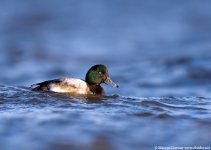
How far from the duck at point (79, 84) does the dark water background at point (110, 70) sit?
0.34 metres

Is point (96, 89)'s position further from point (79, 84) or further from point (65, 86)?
point (65, 86)

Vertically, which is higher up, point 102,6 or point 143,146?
point 102,6

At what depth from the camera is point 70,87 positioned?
12484mm

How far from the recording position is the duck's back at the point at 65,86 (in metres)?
12.4

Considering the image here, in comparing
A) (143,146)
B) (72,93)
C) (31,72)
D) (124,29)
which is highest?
(124,29)

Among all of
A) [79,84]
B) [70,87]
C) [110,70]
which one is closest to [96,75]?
[79,84]

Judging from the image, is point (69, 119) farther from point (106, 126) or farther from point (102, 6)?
point (102, 6)

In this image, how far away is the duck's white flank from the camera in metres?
12.4

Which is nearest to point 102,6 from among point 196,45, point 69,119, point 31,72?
point 196,45

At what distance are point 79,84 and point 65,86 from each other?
0.32m

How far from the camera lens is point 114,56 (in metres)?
25.8

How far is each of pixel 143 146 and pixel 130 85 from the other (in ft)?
34.1

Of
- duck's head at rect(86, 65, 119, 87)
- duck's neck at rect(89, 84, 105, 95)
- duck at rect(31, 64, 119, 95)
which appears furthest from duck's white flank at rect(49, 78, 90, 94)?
duck's head at rect(86, 65, 119, 87)

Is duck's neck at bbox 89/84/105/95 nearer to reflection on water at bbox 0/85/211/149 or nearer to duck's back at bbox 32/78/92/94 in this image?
duck's back at bbox 32/78/92/94
